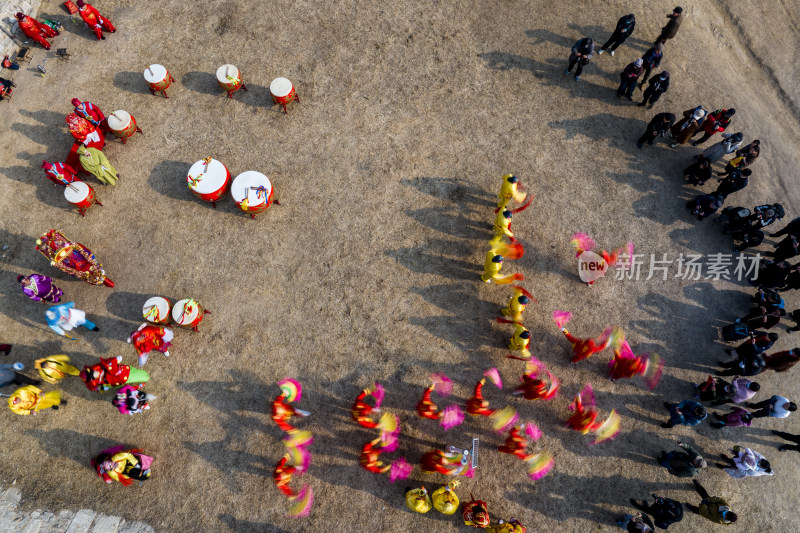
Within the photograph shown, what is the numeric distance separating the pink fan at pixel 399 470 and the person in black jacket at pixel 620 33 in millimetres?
15300

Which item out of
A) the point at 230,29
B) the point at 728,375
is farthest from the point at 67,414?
the point at 728,375

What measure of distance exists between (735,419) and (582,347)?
4.02 m

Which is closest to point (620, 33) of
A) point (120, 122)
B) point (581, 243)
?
point (581, 243)

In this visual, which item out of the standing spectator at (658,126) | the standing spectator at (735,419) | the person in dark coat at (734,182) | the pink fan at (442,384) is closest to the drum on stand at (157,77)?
the pink fan at (442,384)

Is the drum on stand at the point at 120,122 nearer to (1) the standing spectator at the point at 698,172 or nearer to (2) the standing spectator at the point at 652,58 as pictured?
(2) the standing spectator at the point at 652,58

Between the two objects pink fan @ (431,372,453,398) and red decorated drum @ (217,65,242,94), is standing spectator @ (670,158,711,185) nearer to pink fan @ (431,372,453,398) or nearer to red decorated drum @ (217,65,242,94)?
pink fan @ (431,372,453,398)

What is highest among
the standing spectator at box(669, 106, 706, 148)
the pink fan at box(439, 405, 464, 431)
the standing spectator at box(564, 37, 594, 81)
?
the standing spectator at box(564, 37, 594, 81)

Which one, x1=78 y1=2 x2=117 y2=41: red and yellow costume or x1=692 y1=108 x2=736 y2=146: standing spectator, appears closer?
x1=692 y1=108 x2=736 y2=146: standing spectator

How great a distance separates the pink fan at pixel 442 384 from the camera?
10.6 m

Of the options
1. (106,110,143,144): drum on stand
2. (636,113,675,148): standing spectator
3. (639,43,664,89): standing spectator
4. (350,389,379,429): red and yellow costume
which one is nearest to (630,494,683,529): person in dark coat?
(350,389,379,429): red and yellow costume

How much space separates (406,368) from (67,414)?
9225 mm

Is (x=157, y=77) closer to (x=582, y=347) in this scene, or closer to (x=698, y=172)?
(x=582, y=347)

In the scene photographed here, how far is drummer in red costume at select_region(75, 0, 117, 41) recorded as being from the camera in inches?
506

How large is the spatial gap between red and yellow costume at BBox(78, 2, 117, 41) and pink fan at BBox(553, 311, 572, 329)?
1803 centimetres
